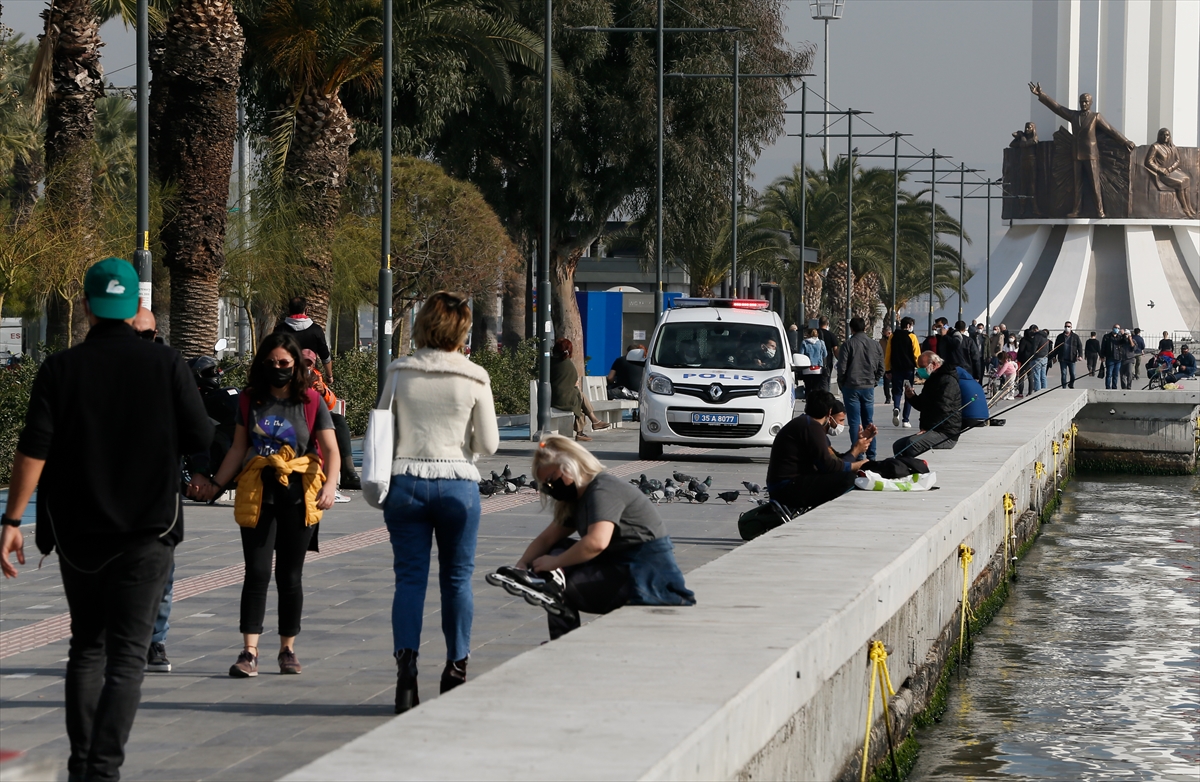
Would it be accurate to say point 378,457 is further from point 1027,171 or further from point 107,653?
point 1027,171

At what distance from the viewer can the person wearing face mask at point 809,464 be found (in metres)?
12.3

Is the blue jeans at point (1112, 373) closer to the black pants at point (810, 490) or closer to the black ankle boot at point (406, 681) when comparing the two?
the black pants at point (810, 490)

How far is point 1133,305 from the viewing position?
89812mm

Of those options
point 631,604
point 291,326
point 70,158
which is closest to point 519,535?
point 291,326

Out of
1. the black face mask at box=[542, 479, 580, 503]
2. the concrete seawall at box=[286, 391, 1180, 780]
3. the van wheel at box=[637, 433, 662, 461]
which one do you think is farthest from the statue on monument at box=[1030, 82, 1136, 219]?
the black face mask at box=[542, 479, 580, 503]

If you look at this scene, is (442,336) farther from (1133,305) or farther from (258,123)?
(1133,305)

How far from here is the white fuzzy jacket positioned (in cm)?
708

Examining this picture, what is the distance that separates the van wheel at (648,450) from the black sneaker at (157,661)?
1403cm

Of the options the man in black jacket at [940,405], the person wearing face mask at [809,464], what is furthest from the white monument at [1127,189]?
the person wearing face mask at [809,464]

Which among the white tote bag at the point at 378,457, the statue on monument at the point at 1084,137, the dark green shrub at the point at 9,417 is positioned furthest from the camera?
the statue on monument at the point at 1084,137

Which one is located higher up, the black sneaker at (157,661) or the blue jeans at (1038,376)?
the blue jeans at (1038,376)

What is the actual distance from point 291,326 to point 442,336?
8206 mm

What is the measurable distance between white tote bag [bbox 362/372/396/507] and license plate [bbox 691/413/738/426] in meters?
14.5

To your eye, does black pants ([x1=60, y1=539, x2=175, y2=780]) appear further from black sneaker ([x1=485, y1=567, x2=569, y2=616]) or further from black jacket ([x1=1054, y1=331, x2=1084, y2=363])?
black jacket ([x1=1054, y1=331, x2=1084, y2=363])
